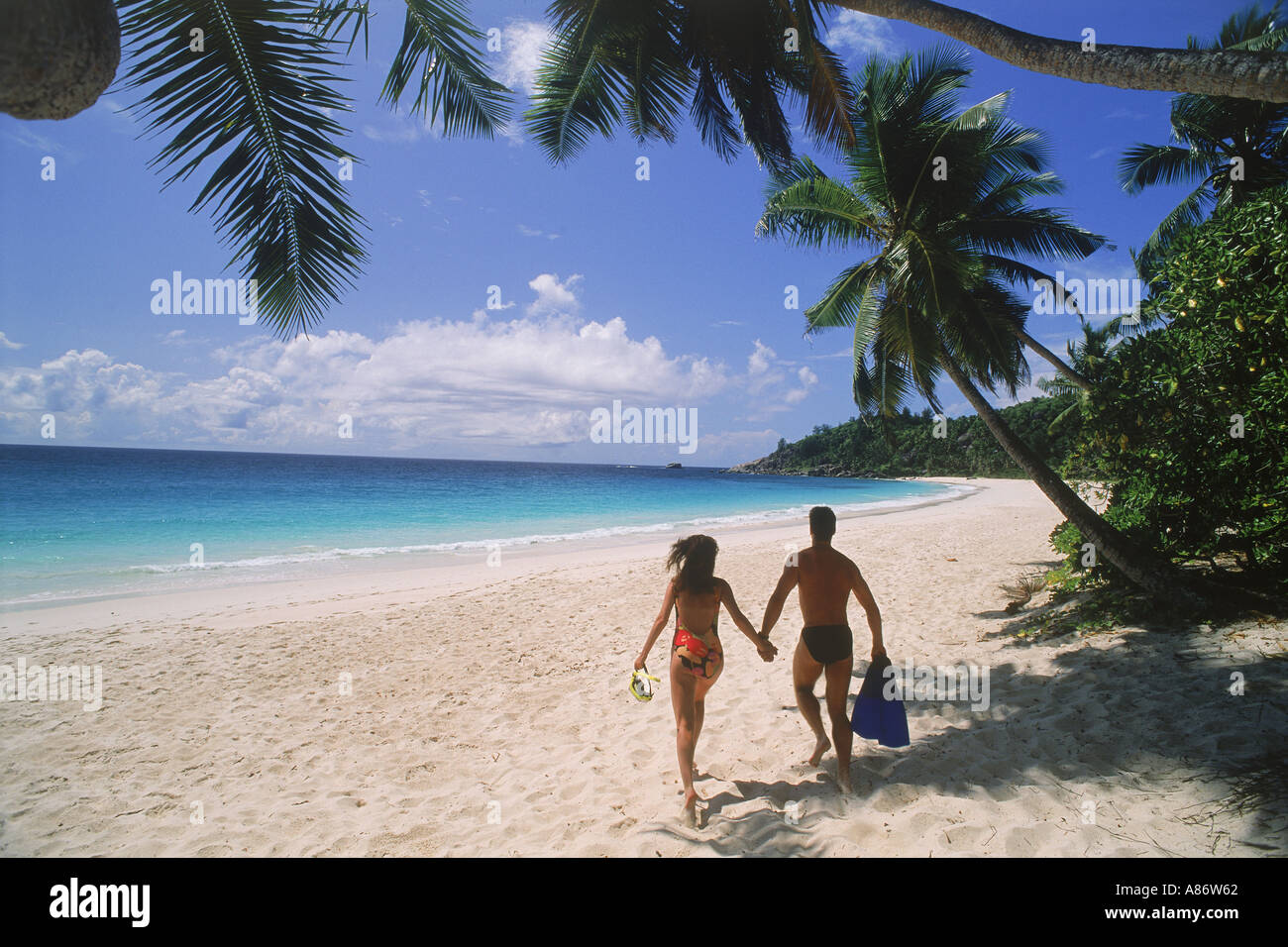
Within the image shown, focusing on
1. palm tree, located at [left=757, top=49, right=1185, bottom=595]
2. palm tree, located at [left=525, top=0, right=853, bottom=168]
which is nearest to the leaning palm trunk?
palm tree, located at [left=757, top=49, right=1185, bottom=595]

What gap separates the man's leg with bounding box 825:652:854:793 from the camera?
11.5 feet

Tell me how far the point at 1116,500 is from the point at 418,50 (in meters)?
7.81

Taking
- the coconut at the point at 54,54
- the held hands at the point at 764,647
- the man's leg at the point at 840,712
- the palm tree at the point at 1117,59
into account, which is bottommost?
the man's leg at the point at 840,712

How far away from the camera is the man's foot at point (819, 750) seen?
3.87 m

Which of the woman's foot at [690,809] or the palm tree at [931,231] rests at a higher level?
the palm tree at [931,231]

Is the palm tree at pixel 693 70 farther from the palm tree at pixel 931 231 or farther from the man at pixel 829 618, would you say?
the man at pixel 829 618

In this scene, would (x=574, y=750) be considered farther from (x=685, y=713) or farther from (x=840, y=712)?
(x=840, y=712)

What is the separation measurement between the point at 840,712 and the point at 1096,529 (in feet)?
13.3

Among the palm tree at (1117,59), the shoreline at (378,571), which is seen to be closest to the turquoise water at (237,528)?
the shoreline at (378,571)

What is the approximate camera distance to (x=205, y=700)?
5312 mm

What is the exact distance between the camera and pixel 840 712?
358 cm

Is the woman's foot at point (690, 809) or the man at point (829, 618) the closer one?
the woman's foot at point (690, 809)
